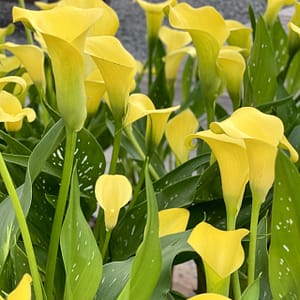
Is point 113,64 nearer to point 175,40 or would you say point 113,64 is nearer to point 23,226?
point 23,226

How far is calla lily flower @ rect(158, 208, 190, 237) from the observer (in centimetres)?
40

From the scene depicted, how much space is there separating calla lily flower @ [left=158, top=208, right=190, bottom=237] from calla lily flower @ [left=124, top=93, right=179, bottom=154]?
0.22 feet

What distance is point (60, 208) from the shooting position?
0.37m

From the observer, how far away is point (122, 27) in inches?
71.2

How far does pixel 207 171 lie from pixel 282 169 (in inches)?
4.3

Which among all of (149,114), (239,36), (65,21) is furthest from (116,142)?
(239,36)

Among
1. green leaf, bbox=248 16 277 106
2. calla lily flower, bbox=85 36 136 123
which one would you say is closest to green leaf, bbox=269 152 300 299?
calla lily flower, bbox=85 36 136 123

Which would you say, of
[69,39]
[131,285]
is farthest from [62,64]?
[131,285]

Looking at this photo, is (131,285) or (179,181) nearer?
(131,285)

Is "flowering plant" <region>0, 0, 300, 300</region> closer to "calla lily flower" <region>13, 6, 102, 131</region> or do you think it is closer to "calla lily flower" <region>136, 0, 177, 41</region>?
"calla lily flower" <region>13, 6, 102, 131</region>

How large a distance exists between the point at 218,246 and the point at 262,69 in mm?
290

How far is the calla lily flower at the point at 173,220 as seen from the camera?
396 millimetres

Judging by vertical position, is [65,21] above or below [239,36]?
above

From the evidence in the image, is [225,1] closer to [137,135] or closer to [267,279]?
[137,135]
